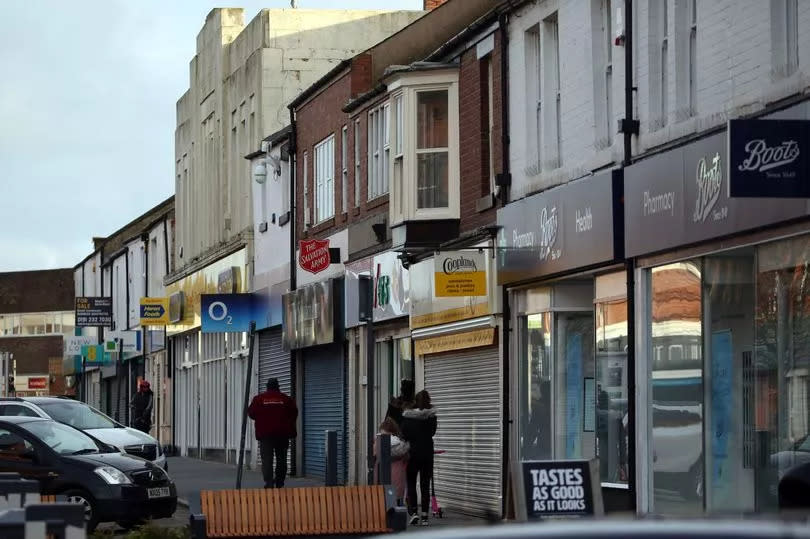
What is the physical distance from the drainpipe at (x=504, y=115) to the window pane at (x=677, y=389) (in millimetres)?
5538

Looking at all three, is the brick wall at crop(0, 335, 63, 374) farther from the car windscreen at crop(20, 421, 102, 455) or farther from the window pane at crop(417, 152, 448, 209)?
the car windscreen at crop(20, 421, 102, 455)

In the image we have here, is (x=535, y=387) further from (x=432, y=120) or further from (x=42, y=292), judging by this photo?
(x=42, y=292)

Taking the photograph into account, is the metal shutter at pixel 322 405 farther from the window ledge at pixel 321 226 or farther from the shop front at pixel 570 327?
the shop front at pixel 570 327

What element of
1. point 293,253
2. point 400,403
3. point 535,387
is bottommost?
point 400,403

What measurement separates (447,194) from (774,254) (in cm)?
1121

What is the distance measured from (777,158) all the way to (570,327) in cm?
802

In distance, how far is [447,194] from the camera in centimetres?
2622

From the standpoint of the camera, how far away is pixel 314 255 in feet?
109

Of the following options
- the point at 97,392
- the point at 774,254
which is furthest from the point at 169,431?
the point at 774,254

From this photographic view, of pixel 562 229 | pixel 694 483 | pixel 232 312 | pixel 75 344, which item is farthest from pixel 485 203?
pixel 75 344

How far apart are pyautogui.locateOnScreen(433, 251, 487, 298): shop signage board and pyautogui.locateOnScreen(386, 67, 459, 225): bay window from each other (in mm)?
2054

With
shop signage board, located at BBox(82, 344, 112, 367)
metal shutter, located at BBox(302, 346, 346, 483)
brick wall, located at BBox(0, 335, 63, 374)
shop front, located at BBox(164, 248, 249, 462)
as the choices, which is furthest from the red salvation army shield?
brick wall, located at BBox(0, 335, 63, 374)

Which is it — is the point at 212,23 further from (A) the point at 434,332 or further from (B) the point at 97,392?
(B) the point at 97,392

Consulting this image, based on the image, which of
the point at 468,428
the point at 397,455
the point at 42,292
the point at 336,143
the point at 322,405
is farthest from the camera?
the point at 42,292
